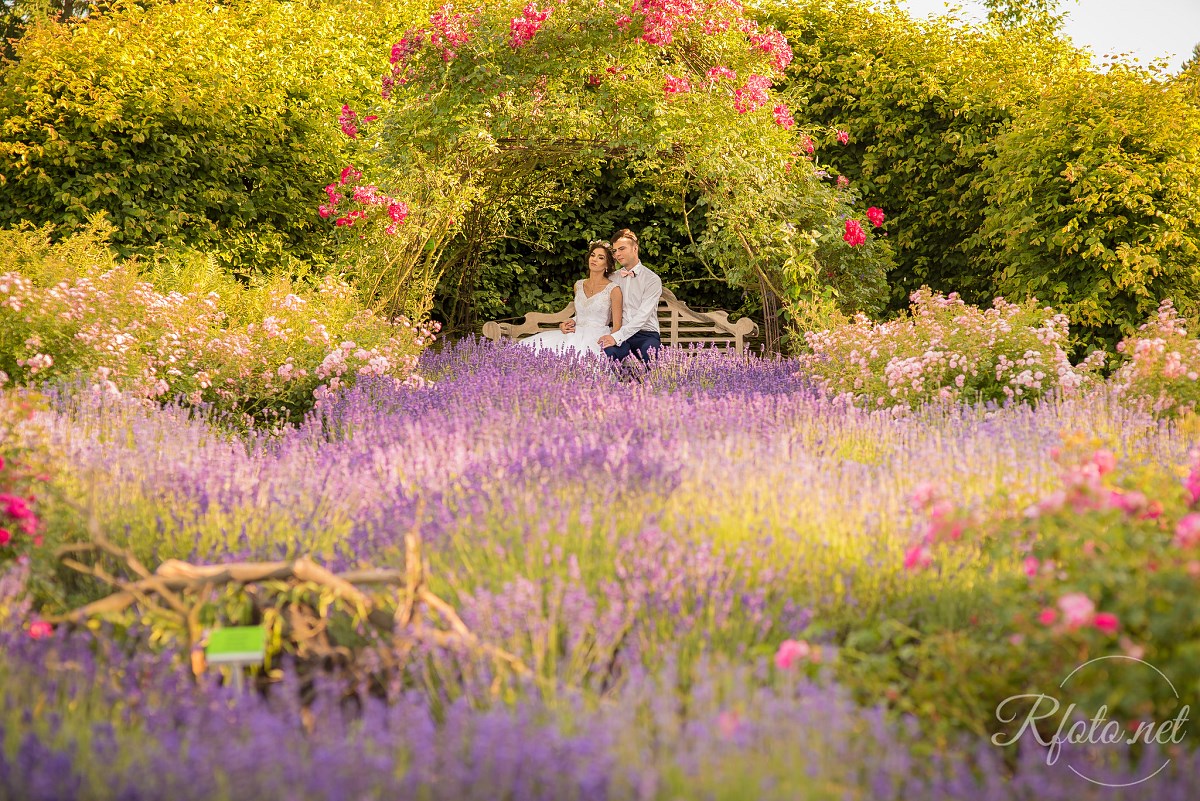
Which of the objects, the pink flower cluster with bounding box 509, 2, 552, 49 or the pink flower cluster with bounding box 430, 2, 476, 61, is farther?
the pink flower cluster with bounding box 430, 2, 476, 61

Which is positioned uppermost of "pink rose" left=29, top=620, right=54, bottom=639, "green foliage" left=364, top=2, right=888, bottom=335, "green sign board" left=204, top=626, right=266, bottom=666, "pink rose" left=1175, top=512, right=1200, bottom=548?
"green foliage" left=364, top=2, right=888, bottom=335

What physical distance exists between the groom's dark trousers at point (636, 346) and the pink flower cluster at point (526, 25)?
7.33 feet

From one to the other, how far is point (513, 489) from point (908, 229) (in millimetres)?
6993

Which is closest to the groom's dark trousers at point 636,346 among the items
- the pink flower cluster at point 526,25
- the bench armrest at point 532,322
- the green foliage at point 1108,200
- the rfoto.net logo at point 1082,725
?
the bench armrest at point 532,322

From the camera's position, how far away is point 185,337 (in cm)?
579

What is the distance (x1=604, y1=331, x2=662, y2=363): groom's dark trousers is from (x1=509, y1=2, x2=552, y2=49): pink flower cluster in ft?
7.33

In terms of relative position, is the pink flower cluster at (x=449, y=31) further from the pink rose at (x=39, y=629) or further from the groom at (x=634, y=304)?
the pink rose at (x=39, y=629)

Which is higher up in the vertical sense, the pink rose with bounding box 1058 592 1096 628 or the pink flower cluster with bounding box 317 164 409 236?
the pink flower cluster with bounding box 317 164 409 236

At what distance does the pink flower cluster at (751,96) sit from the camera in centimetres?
698

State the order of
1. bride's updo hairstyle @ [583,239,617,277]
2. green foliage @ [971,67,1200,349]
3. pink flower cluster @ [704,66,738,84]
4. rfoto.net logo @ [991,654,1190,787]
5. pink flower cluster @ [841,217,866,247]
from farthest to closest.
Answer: bride's updo hairstyle @ [583,239,617,277] < pink flower cluster @ [841,217,866,247] < green foliage @ [971,67,1200,349] < pink flower cluster @ [704,66,738,84] < rfoto.net logo @ [991,654,1190,787]

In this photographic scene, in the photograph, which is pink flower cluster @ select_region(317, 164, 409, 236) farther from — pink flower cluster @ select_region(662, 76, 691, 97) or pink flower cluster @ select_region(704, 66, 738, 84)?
pink flower cluster @ select_region(704, 66, 738, 84)

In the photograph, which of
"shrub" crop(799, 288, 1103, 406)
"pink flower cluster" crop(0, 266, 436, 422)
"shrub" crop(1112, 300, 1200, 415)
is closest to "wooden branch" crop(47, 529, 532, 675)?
"pink flower cluster" crop(0, 266, 436, 422)

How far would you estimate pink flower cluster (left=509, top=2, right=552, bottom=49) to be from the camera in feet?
21.3

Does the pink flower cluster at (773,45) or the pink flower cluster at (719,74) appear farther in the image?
the pink flower cluster at (773,45)
